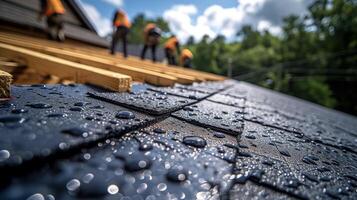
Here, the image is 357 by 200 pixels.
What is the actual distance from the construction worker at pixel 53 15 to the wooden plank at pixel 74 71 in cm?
494

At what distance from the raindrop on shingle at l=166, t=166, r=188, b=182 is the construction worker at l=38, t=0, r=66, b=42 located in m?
6.85

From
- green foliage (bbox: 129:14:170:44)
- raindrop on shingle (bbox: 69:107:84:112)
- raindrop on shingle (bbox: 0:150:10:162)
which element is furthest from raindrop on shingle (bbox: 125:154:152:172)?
green foliage (bbox: 129:14:170:44)

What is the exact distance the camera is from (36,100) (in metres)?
0.82

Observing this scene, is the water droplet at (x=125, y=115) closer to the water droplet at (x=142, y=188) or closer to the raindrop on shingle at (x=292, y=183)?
the water droplet at (x=142, y=188)

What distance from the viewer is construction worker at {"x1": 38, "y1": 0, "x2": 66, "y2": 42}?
239 inches

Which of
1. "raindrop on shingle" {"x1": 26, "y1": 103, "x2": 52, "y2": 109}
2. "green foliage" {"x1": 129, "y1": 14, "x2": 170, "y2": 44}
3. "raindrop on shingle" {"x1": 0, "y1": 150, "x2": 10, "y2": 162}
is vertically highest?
"green foliage" {"x1": 129, "y1": 14, "x2": 170, "y2": 44}

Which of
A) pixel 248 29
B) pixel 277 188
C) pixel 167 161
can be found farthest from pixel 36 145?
pixel 248 29

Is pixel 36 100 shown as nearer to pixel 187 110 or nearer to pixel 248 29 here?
pixel 187 110

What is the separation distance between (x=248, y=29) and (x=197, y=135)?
245 ft

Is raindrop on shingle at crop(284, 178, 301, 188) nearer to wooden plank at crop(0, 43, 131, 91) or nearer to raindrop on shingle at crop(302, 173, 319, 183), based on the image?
raindrop on shingle at crop(302, 173, 319, 183)

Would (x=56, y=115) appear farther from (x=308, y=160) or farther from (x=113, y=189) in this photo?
(x=308, y=160)

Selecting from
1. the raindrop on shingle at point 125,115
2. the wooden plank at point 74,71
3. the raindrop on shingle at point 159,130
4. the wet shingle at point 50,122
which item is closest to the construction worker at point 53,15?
the wooden plank at point 74,71

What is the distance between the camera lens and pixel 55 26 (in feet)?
21.7

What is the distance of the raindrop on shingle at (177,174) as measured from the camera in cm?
53
